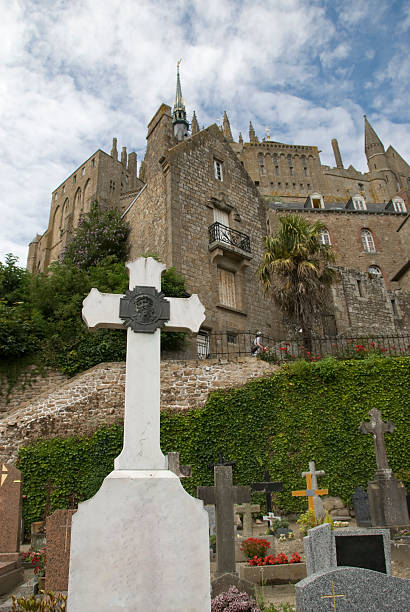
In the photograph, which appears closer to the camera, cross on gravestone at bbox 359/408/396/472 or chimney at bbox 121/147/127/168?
cross on gravestone at bbox 359/408/396/472

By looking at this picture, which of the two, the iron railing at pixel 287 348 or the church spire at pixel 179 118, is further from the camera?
the church spire at pixel 179 118

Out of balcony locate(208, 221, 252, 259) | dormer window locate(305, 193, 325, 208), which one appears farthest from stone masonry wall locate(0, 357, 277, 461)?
dormer window locate(305, 193, 325, 208)

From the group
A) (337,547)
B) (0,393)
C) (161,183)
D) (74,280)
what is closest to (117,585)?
(337,547)

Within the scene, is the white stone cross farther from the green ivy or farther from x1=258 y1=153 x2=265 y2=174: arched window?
x1=258 y1=153 x2=265 y2=174: arched window

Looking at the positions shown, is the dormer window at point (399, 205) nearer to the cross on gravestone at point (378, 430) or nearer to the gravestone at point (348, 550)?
the cross on gravestone at point (378, 430)

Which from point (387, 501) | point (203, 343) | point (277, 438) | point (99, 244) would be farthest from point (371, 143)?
point (387, 501)

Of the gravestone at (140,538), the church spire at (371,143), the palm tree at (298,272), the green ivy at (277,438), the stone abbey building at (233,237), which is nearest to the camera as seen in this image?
the gravestone at (140,538)

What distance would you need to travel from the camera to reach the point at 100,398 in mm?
12305

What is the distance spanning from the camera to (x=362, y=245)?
31.2m

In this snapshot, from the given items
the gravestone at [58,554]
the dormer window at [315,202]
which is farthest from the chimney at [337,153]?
the gravestone at [58,554]

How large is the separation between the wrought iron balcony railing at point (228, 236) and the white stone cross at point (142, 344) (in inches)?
540

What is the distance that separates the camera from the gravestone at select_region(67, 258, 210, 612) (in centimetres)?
342

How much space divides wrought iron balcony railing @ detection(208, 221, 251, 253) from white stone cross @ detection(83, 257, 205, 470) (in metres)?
13.7

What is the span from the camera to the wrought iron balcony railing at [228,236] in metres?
18.7
